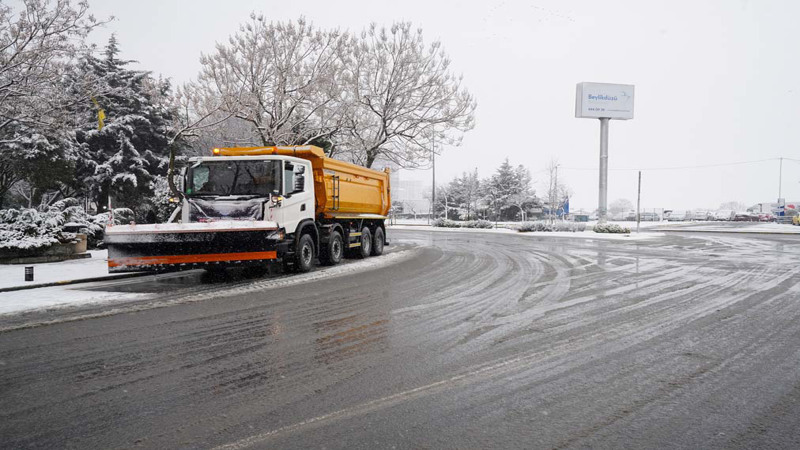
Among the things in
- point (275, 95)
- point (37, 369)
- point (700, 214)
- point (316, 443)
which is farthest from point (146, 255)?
point (700, 214)

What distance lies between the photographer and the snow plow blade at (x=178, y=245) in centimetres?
1003

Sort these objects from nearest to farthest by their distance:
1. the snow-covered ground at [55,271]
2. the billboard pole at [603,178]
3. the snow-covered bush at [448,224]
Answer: the snow-covered ground at [55,271] → the billboard pole at [603,178] → the snow-covered bush at [448,224]

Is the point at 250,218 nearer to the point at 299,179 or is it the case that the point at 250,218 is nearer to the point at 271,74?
the point at 299,179

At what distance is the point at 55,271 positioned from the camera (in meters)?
12.2

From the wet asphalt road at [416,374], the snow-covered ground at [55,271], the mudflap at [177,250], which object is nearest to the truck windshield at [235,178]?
the mudflap at [177,250]

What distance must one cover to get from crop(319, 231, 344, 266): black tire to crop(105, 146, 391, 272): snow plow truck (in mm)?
27

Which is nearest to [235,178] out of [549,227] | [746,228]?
[549,227]

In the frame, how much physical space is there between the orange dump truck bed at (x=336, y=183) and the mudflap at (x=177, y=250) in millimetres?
2904

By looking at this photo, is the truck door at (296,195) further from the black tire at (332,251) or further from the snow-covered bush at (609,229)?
the snow-covered bush at (609,229)

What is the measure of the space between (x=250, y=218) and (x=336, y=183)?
3504 millimetres

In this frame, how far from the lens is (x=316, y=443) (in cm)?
313

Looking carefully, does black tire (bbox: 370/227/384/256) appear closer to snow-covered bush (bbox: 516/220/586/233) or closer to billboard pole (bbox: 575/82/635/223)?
snow-covered bush (bbox: 516/220/586/233)

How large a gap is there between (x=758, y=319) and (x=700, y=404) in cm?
392

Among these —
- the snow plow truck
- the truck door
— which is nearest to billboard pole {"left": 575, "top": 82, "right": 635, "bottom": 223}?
the snow plow truck
